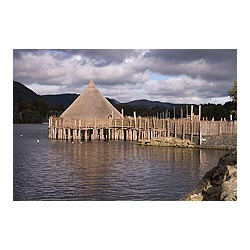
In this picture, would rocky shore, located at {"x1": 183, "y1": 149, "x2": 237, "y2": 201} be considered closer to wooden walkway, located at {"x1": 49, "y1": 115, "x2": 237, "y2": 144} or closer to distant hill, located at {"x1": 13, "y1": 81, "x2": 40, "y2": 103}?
distant hill, located at {"x1": 13, "y1": 81, "x2": 40, "y2": 103}

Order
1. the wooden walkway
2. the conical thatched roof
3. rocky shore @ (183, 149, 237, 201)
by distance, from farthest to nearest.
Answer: the conical thatched roof
the wooden walkway
rocky shore @ (183, 149, 237, 201)

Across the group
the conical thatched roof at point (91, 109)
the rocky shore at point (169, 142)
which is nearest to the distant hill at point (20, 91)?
the rocky shore at point (169, 142)

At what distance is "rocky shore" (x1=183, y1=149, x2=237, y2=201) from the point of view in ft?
26.5

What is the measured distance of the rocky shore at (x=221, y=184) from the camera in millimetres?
8062

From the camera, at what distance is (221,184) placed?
8562mm

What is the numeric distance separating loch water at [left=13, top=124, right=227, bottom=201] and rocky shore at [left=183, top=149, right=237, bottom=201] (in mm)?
864

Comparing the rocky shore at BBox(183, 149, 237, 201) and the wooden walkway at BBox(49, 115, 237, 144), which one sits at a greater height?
the wooden walkway at BBox(49, 115, 237, 144)

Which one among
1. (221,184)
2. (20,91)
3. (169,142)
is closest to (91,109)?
(169,142)

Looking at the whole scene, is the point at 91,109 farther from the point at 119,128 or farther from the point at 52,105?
the point at 52,105

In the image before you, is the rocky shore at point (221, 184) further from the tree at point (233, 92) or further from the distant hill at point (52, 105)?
the distant hill at point (52, 105)

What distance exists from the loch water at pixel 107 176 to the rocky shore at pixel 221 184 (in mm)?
864

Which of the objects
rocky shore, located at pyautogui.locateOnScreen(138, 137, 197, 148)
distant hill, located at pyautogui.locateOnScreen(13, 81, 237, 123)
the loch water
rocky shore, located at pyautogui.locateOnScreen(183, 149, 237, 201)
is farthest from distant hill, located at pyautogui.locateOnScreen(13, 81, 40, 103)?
rocky shore, located at pyautogui.locateOnScreen(138, 137, 197, 148)
